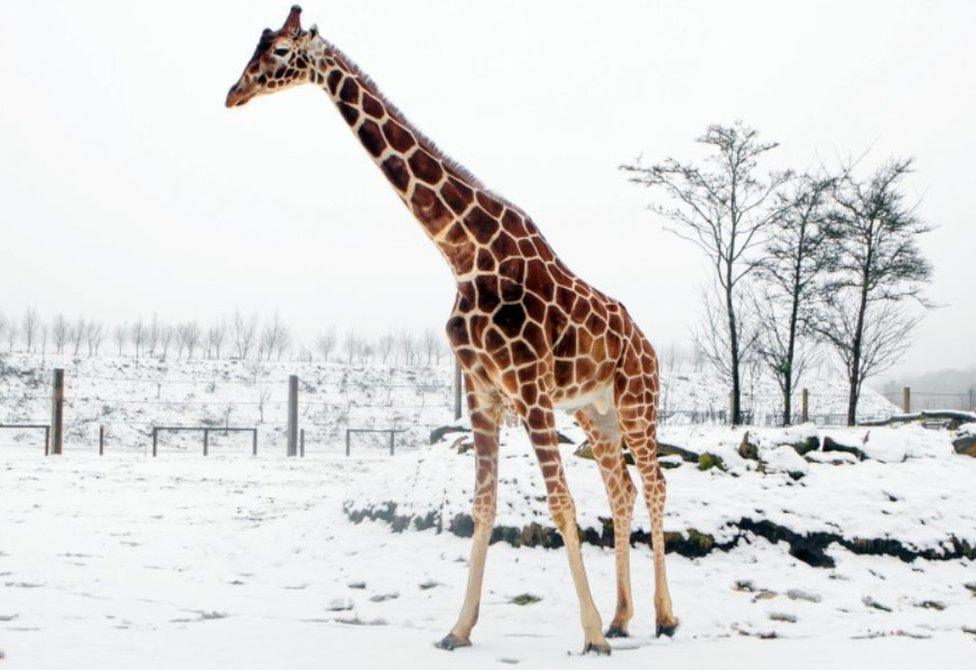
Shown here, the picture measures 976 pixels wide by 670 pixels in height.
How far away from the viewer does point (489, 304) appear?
14.1ft

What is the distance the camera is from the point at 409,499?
28.2ft

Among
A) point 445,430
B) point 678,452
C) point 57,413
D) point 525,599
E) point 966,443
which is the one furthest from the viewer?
point 57,413

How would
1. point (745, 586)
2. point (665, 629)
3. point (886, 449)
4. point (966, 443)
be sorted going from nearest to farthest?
point (665, 629) < point (745, 586) < point (886, 449) < point (966, 443)

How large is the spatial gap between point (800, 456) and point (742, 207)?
11.0 metres

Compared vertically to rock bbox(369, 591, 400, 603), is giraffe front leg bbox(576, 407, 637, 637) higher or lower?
higher

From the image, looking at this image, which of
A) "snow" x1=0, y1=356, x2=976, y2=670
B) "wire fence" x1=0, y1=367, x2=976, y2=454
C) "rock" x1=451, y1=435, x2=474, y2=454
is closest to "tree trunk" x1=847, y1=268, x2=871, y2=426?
"wire fence" x1=0, y1=367, x2=976, y2=454

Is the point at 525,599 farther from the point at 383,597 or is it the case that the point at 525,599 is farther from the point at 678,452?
the point at 678,452

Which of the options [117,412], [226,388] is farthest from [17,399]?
[226,388]

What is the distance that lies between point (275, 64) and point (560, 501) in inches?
109

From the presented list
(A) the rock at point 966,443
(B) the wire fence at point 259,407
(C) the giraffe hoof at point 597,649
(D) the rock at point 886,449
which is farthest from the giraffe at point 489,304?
(B) the wire fence at point 259,407

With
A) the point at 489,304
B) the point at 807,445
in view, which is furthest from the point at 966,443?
the point at 489,304

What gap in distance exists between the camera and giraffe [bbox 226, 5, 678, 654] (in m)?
4.22

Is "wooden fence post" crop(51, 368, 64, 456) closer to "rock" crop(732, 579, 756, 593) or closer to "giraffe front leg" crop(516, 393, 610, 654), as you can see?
"rock" crop(732, 579, 756, 593)

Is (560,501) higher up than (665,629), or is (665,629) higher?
(560,501)
